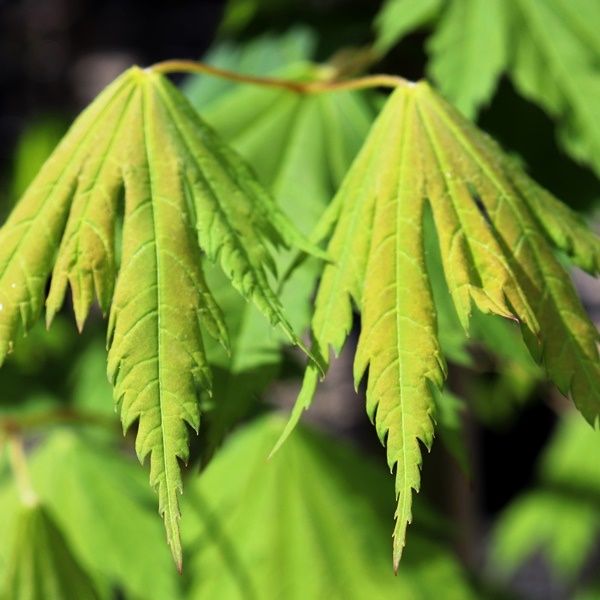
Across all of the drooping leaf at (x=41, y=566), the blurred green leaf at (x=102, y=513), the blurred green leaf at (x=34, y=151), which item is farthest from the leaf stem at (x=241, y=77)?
Answer: the blurred green leaf at (x=34, y=151)

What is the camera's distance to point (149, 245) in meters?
0.55

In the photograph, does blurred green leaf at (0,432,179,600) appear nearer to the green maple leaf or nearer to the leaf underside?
the leaf underside

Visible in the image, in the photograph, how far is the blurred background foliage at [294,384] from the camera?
0.73 m

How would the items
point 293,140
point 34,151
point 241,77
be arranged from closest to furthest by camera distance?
point 241,77, point 293,140, point 34,151

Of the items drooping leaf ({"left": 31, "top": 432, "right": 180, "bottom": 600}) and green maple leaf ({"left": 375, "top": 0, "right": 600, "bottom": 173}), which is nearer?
green maple leaf ({"left": 375, "top": 0, "right": 600, "bottom": 173})

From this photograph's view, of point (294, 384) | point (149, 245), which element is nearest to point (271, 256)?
point (149, 245)

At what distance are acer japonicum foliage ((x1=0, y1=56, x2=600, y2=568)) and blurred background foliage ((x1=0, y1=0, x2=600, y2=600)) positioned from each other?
0.39 feet

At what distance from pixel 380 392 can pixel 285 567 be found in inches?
19.4

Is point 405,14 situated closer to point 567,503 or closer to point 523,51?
point 523,51

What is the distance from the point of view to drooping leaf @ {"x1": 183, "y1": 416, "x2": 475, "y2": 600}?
94 cm

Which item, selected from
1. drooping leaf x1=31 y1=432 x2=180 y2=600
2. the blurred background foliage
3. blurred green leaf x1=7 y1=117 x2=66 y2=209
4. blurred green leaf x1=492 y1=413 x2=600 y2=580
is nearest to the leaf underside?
the blurred background foliage

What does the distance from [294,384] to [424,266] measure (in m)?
0.48

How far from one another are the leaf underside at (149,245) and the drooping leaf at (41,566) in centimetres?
16

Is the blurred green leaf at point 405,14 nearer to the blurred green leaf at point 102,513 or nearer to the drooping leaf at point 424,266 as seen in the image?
the drooping leaf at point 424,266
